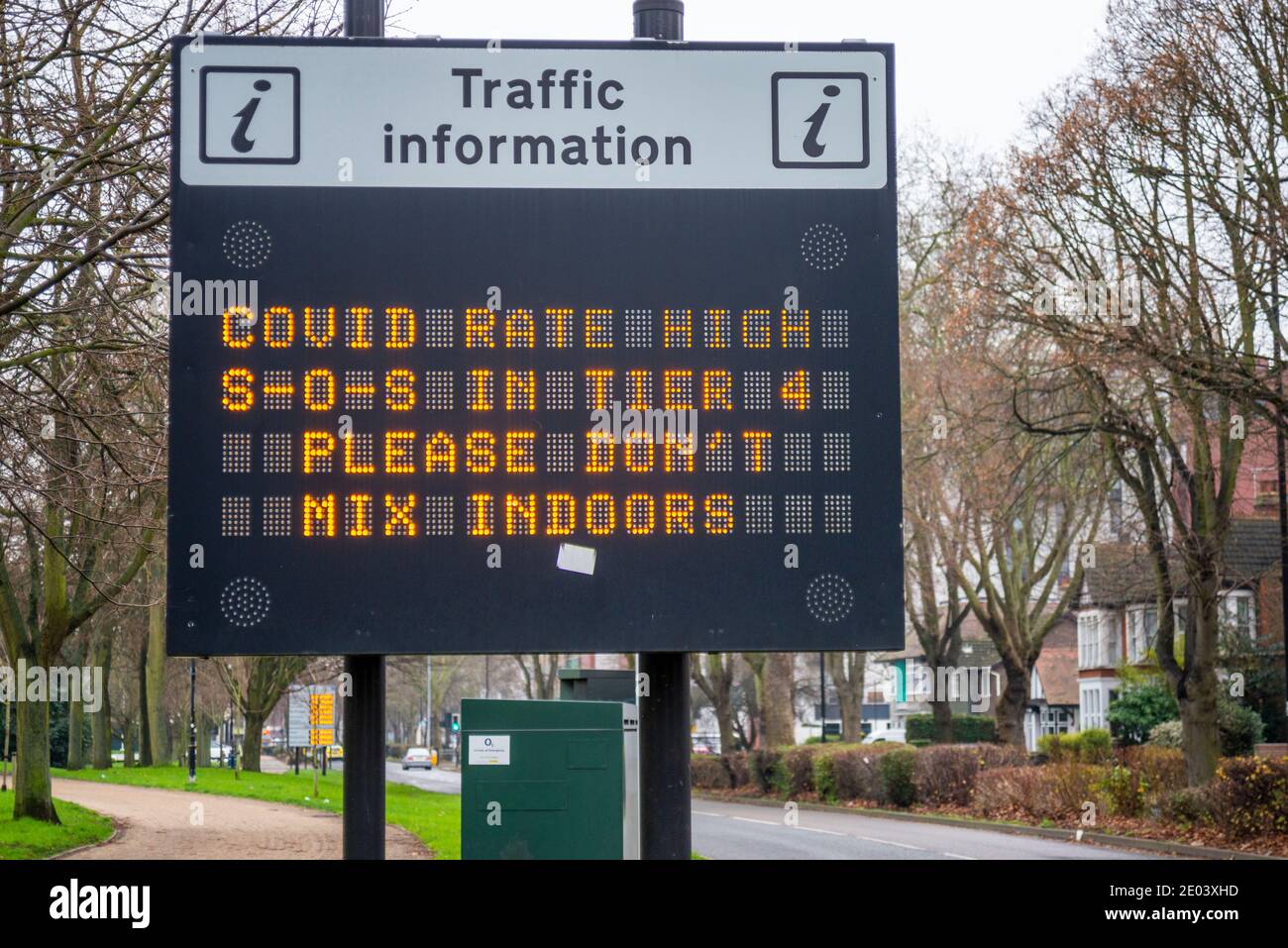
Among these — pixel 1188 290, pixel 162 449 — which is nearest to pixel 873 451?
pixel 162 449

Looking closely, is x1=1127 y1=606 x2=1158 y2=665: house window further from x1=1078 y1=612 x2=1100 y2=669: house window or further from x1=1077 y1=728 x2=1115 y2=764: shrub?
x1=1077 y1=728 x2=1115 y2=764: shrub

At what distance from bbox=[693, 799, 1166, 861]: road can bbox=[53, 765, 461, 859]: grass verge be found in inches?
162

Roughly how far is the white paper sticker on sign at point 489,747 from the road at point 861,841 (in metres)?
12.4

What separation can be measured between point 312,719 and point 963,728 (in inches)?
1180

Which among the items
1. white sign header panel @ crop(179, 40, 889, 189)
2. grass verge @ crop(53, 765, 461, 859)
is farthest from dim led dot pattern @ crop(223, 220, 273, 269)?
grass verge @ crop(53, 765, 461, 859)

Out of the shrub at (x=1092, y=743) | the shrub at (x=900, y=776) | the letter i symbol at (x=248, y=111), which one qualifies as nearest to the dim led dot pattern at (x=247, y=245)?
the letter i symbol at (x=248, y=111)

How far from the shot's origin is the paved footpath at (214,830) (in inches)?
782

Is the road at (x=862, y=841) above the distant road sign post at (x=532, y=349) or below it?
below

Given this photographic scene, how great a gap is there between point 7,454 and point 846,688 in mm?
39074

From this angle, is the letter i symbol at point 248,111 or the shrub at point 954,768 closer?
the letter i symbol at point 248,111

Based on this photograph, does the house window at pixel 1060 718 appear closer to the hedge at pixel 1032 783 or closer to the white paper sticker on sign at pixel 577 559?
the hedge at pixel 1032 783

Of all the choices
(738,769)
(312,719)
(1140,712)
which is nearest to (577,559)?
(312,719)

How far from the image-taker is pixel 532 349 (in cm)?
636

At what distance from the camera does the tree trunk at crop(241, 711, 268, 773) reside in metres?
47.9
